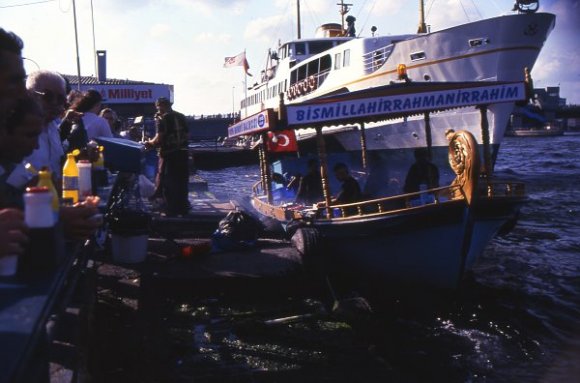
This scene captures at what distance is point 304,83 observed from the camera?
27.2 metres

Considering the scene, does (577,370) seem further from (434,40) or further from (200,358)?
(434,40)

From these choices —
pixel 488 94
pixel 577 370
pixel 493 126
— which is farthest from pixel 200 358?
pixel 493 126

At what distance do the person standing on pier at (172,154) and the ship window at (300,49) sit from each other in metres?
21.9

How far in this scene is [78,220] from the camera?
2904 mm

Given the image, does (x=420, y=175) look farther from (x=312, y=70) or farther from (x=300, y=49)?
(x=300, y=49)

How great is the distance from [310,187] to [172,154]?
105 inches

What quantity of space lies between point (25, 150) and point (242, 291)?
4326 mm

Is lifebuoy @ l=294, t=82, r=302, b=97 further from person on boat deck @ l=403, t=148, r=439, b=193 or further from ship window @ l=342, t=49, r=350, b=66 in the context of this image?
person on boat deck @ l=403, t=148, r=439, b=193

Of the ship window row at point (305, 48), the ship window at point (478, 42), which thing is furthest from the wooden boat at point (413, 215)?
the ship window row at point (305, 48)

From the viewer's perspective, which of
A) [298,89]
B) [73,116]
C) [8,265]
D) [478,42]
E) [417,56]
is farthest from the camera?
[298,89]

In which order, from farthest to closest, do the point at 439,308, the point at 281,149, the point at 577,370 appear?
the point at 281,149
the point at 439,308
the point at 577,370

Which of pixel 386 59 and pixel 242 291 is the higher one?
pixel 386 59

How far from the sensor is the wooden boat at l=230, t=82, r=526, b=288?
7.40 metres

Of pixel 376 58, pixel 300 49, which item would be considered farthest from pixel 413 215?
pixel 300 49
